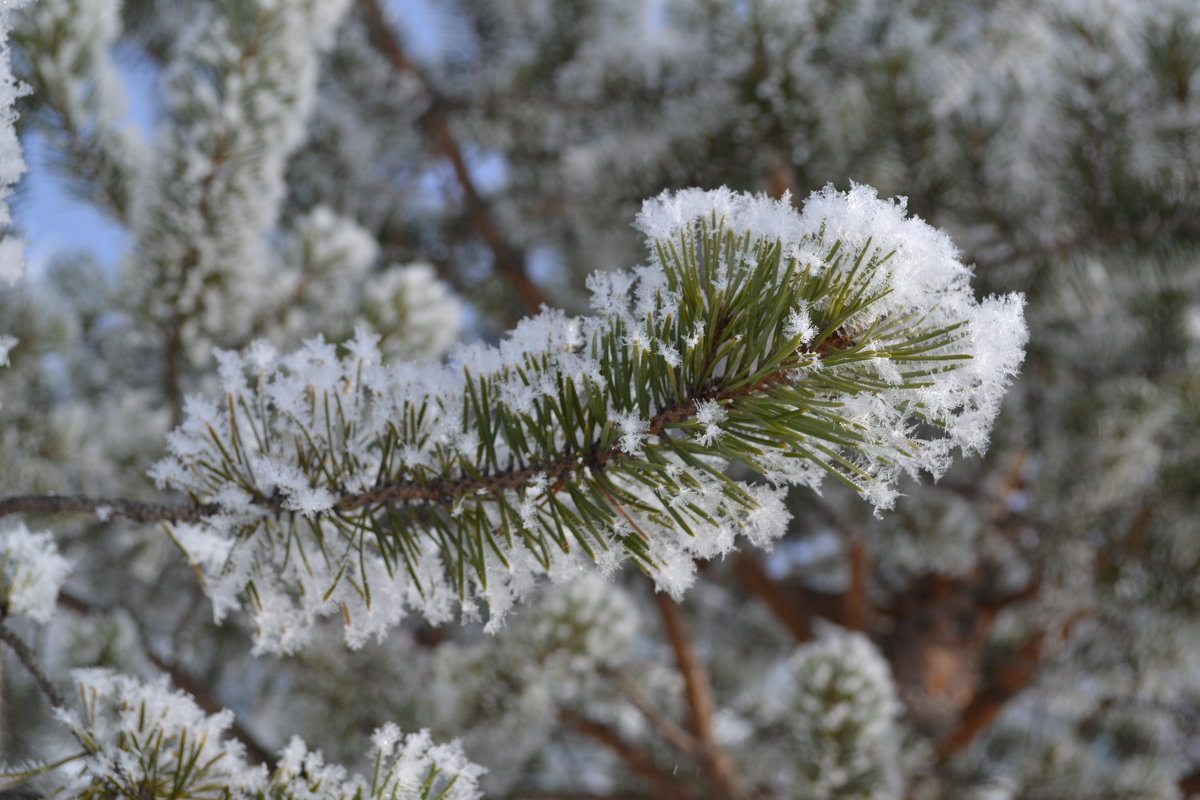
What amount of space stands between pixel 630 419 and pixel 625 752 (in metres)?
1.46

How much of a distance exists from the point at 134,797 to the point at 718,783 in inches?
54.9

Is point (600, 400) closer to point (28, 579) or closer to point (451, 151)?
point (28, 579)

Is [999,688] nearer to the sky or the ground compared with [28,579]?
nearer to the sky

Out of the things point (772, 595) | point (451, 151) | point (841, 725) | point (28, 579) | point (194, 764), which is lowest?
point (194, 764)

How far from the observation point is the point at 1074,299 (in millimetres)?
2041

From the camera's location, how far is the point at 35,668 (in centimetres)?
59

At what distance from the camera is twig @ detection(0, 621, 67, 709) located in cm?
58

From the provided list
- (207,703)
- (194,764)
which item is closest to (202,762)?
(194,764)

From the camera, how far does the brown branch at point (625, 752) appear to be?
1845 mm

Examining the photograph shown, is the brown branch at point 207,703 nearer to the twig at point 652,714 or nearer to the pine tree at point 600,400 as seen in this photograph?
the pine tree at point 600,400

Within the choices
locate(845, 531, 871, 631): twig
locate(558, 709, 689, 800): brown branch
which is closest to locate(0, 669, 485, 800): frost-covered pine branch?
locate(558, 709, 689, 800): brown branch

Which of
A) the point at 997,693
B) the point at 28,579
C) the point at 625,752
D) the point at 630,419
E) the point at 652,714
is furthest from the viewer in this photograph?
the point at 997,693

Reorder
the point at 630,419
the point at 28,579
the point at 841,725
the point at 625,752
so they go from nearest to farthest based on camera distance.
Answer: the point at 630,419 → the point at 28,579 → the point at 841,725 → the point at 625,752

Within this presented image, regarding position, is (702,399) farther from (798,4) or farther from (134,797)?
(798,4)
